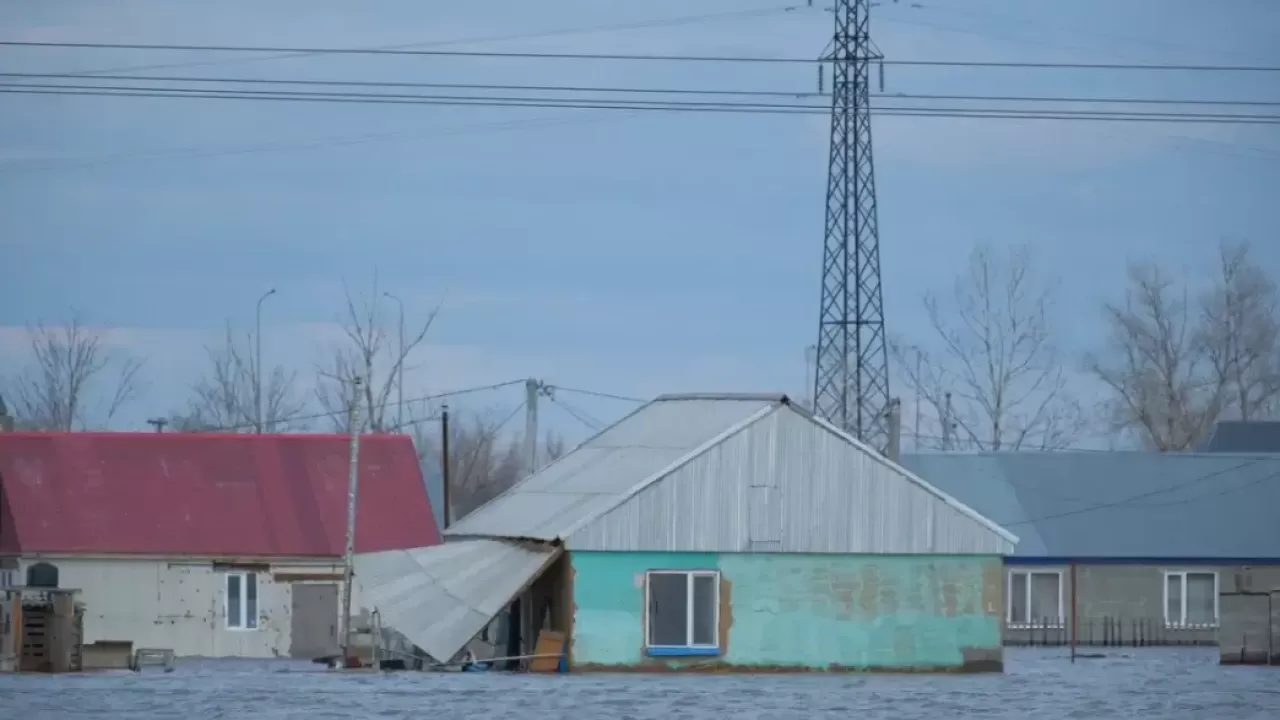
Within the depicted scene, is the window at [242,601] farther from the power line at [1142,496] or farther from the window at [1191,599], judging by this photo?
the window at [1191,599]

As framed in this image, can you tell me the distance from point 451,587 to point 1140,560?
27.1 meters

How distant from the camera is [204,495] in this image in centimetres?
5872

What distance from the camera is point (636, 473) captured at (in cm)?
4381

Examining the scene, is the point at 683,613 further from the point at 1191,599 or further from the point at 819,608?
the point at 1191,599

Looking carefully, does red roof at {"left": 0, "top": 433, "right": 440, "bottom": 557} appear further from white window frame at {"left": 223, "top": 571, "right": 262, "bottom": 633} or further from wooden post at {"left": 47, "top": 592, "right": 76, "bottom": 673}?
wooden post at {"left": 47, "top": 592, "right": 76, "bottom": 673}

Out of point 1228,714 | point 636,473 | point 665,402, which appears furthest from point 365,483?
point 1228,714

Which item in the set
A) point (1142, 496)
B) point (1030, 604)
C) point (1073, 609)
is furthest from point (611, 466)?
point (1142, 496)

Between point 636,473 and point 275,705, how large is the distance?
11880 mm

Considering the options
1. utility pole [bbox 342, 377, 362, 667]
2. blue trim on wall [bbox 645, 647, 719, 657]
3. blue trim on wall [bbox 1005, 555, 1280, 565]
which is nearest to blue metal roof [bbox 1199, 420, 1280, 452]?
blue trim on wall [bbox 1005, 555, 1280, 565]

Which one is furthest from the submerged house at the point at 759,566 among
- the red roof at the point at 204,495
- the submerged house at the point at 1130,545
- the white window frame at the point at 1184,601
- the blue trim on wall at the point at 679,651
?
the white window frame at the point at 1184,601

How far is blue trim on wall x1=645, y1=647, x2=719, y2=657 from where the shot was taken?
42.2 m

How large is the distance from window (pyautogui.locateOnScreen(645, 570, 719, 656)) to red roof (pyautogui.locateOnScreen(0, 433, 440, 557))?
1649 cm

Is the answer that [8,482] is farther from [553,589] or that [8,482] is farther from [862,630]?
[862,630]

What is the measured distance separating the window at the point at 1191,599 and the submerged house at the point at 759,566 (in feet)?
70.2
